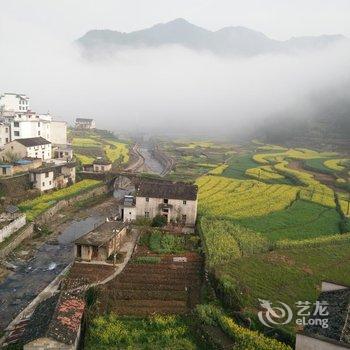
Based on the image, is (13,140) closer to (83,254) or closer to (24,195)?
(24,195)

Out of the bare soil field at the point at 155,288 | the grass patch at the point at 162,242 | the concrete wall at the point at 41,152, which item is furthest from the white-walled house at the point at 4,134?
the bare soil field at the point at 155,288

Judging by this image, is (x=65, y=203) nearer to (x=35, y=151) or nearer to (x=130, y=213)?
(x=130, y=213)

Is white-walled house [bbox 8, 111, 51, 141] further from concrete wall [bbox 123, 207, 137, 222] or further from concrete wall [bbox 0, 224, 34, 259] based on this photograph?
concrete wall [bbox 123, 207, 137, 222]

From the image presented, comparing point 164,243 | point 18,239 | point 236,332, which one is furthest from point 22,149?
point 236,332

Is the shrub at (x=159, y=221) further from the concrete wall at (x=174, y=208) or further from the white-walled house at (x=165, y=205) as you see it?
the concrete wall at (x=174, y=208)

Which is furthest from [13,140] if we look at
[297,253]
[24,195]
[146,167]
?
[297,253]

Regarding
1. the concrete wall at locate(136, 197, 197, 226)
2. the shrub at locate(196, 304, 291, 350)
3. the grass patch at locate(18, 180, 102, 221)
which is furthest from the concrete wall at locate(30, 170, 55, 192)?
the shrub at locate(196, 304, 291, 350)
